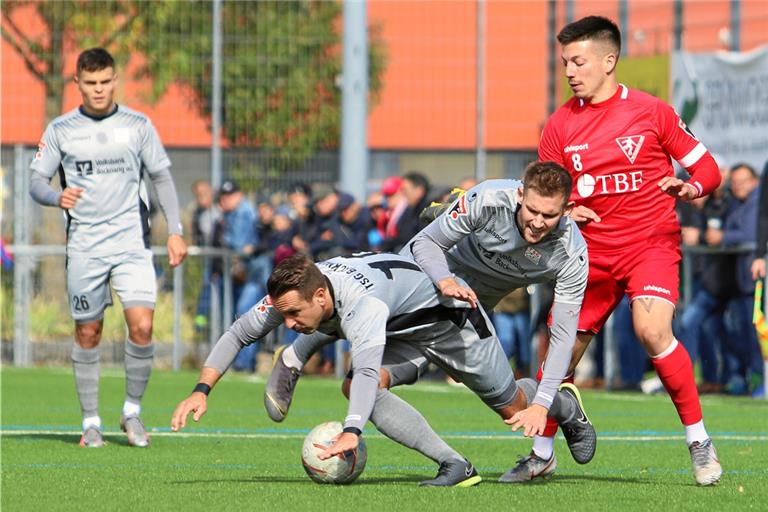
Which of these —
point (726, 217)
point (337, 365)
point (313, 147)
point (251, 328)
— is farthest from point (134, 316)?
point (313, 147)

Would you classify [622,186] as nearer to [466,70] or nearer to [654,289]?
[654,289]

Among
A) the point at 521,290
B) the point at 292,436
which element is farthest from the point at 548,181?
the point at 521,290

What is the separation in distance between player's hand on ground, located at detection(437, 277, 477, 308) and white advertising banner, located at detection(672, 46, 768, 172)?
31.3 ft

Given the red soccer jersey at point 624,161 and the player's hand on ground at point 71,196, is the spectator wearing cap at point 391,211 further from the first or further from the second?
the red soccer jersey at point 624,161

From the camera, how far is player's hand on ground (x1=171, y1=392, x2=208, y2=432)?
7242 millimetres

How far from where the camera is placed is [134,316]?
1053 centimetres

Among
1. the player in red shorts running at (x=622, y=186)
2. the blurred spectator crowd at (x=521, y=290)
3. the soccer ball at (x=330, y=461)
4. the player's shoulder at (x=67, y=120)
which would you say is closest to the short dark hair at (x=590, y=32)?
the player in red shorts running at (x=622, y=186)

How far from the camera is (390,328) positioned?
26.1ft

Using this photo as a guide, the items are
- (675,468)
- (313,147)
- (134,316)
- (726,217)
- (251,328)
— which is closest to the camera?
(251,328)

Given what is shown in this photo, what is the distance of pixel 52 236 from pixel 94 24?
8.66ft

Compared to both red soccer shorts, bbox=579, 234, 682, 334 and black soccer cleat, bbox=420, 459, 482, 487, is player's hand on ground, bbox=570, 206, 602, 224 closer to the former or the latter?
red soccer shorts, bbox=579, 234, 682, 334

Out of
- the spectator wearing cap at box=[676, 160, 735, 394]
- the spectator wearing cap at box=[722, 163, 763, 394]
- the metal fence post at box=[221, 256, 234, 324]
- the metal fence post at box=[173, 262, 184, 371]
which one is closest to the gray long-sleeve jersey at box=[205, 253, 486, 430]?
the spectator wearing cap at box=[722, 163, 763, 394]

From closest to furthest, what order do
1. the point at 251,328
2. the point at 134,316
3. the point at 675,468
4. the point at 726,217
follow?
the point at 251,328 → the point at 675,468 → the point at 134,316 → the point at 726,217

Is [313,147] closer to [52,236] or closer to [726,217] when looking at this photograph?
[52,236]
